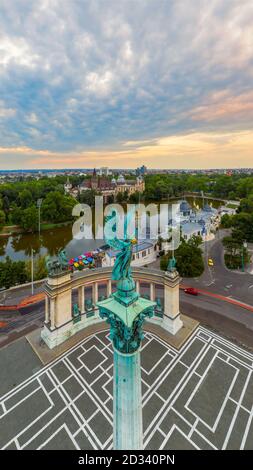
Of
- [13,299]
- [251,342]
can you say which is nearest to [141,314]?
[251,342]

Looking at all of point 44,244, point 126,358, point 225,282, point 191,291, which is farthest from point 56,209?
point 126,358

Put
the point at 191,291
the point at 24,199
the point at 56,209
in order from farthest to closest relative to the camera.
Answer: the point at 24,199 < the point at 56,209 < the point at 191,291

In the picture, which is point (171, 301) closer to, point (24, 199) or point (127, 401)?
point (127, 401)

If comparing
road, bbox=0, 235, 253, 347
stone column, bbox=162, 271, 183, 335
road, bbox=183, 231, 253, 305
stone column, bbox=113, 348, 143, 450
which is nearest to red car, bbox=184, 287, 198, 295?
road, bbox=0, 235, 253, 347

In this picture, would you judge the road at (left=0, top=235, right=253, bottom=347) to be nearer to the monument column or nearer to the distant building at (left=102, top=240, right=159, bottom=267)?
the distant building at (left=102, top=240, right=159, bottom=267)
